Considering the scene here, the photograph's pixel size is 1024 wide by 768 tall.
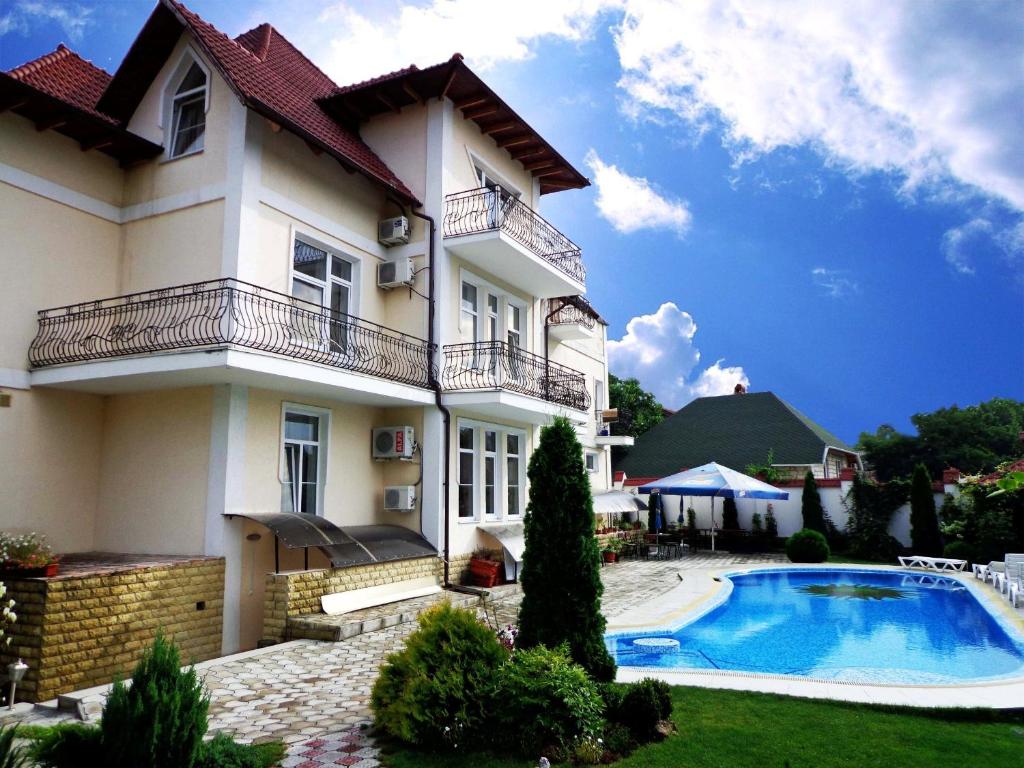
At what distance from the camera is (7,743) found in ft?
12.3

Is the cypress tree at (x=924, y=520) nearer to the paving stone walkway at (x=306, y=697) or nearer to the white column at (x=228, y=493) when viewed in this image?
the paving stone walkway at (x=306, y=697)

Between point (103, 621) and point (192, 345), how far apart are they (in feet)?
12.4

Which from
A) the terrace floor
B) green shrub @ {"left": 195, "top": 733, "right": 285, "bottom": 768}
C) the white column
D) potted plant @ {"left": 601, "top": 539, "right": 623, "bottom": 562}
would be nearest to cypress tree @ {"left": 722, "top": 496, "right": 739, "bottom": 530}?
potted plant @ {"left": 601, "top": 539, "right": 623, "bottom": 562}

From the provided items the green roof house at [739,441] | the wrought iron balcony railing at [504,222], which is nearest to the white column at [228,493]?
the wrought iron balcony railing at [504,222]

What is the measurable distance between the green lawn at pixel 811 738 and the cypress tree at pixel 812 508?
60.2 feet

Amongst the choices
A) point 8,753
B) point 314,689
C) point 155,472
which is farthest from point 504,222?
point 8,753

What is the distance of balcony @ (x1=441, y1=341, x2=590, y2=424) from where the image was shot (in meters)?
13.9

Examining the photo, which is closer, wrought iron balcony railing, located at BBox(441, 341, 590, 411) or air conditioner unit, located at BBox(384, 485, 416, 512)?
air conditioner unit, located at BBox(384, 485, 416, 512)

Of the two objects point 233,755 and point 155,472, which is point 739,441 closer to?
point 155,472

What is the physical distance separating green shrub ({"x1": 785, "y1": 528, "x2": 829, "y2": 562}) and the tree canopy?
67.7 feet

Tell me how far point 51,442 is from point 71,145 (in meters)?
5.07

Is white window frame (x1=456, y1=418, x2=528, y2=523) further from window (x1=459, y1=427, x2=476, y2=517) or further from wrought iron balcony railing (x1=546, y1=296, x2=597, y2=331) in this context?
wrought iron balcony railing (x1=546, y1=296, x2=597, y2=331)

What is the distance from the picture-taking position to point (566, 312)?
2069 cm

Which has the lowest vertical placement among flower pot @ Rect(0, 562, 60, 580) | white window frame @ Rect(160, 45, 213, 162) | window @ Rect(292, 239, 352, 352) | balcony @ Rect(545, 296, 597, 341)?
flower pot @ Rect(0, 562, 60, 580)
